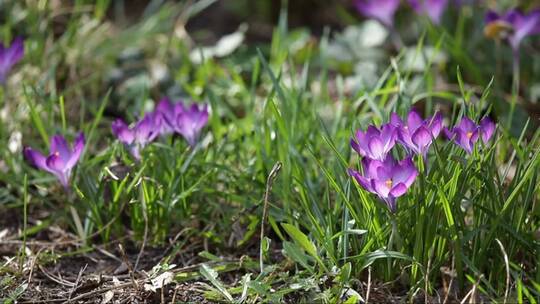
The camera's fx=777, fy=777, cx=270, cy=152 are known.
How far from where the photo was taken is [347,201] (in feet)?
5.02

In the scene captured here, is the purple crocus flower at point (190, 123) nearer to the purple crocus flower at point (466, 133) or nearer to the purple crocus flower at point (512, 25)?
the purple crocus flower at point (466, 133)

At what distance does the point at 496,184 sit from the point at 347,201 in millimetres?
369

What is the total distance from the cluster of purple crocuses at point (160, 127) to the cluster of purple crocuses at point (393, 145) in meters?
0.51

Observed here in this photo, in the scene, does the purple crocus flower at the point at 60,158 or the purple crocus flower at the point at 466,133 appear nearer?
the purple crocus flower at the point at 466,133

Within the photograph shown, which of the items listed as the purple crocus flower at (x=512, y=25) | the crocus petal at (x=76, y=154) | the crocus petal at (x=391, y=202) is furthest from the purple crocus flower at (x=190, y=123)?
the purple crocus flower at (x=512, y=25)

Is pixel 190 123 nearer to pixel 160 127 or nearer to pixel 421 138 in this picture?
pixel 160 127

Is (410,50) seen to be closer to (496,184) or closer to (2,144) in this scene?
(496,184)

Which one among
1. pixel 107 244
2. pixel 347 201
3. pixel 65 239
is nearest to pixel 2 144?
pixel 65 239

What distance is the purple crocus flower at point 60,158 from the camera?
177cm

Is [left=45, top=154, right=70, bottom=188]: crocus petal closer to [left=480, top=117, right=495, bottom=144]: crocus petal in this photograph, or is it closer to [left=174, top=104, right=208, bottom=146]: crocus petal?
[left=174, top=104, right=208, bottom=146]: crocus petal

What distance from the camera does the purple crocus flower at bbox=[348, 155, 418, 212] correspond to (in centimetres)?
142

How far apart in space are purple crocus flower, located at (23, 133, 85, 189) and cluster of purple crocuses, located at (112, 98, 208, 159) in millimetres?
103

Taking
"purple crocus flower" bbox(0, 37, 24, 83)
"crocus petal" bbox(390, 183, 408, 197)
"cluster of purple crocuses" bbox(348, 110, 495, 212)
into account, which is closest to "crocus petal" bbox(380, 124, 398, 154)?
"cluster of purple crocuses" bbox(348, 110, 495, 212)

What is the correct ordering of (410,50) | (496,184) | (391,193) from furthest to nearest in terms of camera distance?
(410,50), (496,184), (391,193)
